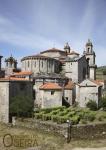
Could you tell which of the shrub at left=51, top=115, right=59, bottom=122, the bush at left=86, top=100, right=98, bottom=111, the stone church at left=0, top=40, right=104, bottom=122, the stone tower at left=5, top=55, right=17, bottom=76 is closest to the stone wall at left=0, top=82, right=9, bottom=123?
the stone church at left=0, top=40, right=104, bottom=122

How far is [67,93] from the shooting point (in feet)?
150

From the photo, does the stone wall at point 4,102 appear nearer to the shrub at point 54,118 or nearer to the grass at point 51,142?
the grass at point 51,142

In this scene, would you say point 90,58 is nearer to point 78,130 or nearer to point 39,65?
point 39,65

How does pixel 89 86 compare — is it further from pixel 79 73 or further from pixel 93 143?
pixel 93 143

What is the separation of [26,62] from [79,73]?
9101 mm

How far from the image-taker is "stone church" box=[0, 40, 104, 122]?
40.2 meters

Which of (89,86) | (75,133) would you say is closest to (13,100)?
(75,133)

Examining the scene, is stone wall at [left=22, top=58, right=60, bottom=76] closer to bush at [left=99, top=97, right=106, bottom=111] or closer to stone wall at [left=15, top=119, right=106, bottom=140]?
bush at [left=99, top=97, right=106, bottom=111]
